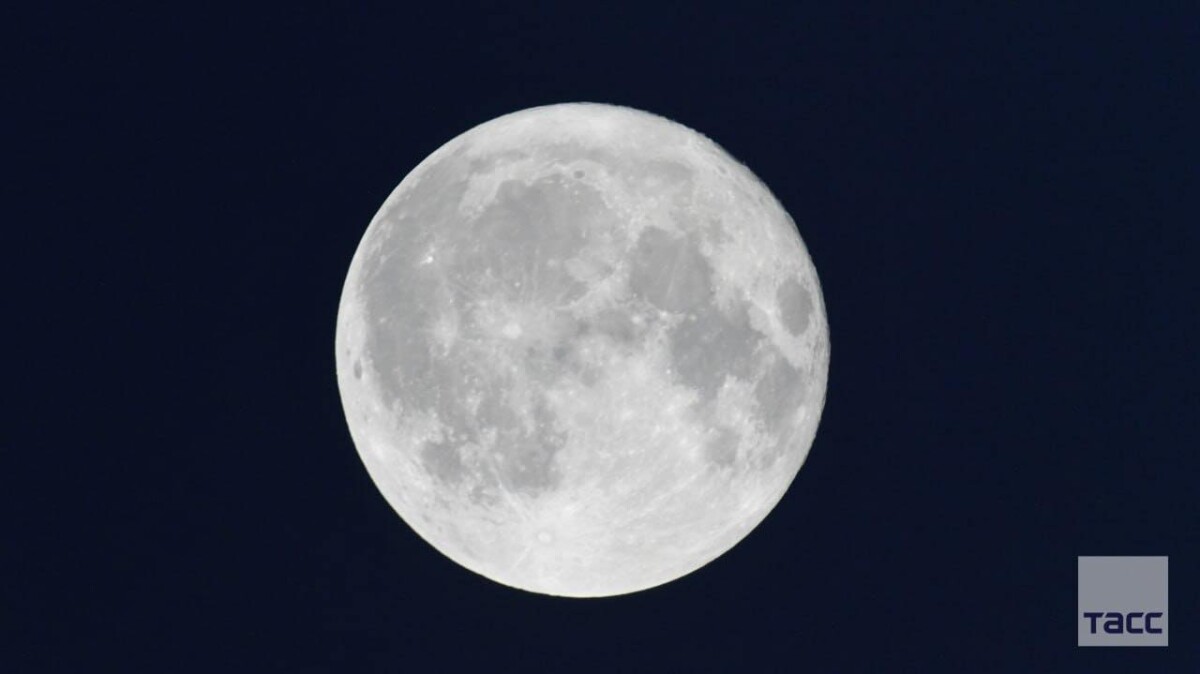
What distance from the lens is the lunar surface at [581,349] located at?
813 centimetres

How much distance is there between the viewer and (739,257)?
339 inches

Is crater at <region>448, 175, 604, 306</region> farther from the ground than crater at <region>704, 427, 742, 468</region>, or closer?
farther from the ground

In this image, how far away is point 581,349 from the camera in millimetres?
8055

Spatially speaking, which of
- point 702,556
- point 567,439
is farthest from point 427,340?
point 702,556

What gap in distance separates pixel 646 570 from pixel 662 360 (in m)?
1.87

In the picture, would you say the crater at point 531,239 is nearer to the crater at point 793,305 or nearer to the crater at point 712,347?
the crater at point 712,347

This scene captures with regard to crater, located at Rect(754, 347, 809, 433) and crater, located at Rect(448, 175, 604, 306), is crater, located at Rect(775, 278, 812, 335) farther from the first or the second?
crater, located at Rect(448, 175, 604, 306)

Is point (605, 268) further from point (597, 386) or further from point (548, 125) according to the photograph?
point (548, 125)

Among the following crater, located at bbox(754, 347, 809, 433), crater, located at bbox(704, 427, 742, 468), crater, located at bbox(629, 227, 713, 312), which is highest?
crater, located at bbox(629, 227, 713, 312)

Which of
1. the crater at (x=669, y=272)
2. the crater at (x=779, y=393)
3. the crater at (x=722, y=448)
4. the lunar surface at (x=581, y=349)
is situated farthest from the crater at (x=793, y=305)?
the crater at (x=722, y=448)

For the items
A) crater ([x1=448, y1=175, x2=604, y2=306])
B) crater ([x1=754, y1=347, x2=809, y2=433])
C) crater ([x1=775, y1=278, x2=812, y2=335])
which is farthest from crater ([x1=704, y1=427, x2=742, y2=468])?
crater ([x1=448, y1=175, x2=604, y2=306])

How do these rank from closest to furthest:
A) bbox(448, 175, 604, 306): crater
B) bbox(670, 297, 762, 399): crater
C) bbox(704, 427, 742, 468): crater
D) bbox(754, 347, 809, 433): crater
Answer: bbox(448, 175, 604, 306): crater
bbox(670, 297, 762, 399): crater
bbox(704, 427, 742, 468): crater
bbox(754, 347, 809, 433): crater

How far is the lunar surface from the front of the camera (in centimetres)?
813

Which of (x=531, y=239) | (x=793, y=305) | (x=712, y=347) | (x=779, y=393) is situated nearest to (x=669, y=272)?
(x=712, y=347)
